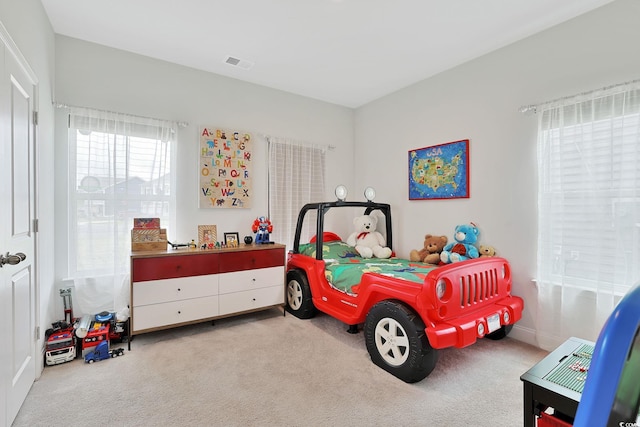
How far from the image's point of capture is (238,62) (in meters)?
3.09

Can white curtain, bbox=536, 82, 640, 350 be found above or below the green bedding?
above

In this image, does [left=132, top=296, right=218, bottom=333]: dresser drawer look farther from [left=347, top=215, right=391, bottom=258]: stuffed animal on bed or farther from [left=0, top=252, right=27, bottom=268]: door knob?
[left=347, top=215, right=391, bottom=258]: stuffed animal on bed

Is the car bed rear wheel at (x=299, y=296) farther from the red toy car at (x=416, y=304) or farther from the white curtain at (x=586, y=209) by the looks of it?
the white curtain at (x=586, y=209)

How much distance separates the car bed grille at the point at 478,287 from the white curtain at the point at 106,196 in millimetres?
2863

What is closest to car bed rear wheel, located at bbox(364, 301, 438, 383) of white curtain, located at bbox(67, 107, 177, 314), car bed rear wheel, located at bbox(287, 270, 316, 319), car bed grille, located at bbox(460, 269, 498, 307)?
car bed grille, located at bbox(460, 269, 498, 307)

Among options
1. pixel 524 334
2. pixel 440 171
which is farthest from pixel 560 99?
pixel 524 334

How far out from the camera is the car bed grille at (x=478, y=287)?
7.08 feet

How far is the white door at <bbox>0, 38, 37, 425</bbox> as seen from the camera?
1499 mm

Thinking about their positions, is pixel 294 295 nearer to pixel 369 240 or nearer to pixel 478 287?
pixel 369 240

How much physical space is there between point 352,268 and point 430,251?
3.14 feet

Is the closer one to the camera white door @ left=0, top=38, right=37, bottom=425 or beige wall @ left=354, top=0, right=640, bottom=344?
white door @ left=0, top=38, right=37, bottom=425

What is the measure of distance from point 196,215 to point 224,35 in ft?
5.76

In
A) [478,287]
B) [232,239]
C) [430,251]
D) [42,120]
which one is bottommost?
[478,287]

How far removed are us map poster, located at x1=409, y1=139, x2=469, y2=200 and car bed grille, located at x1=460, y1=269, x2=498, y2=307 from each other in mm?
952
